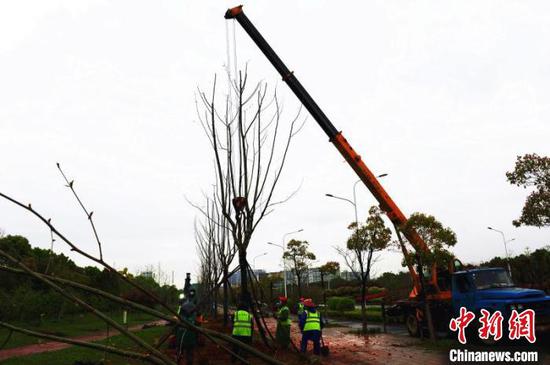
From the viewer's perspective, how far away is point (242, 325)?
8.67 m

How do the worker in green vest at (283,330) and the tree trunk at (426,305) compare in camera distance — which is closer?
the worker in green vest at (283,330)

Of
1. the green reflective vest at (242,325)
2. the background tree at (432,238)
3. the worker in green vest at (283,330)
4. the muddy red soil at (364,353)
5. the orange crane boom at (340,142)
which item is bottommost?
the muddy red soil at (364,353)

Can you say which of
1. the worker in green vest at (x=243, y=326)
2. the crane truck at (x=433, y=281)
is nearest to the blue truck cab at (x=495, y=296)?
the crane truck at (x=433, y=281)

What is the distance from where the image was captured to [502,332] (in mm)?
11188

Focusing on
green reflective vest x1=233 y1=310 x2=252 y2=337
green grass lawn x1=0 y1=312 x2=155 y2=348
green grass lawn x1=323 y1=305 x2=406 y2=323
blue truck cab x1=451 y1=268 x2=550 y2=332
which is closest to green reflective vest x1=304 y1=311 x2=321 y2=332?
green reflective vest x1=233 y1=310 x2=252 y2=337

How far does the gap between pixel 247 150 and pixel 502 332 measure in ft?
30.1

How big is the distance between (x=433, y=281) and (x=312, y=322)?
6.05 meters

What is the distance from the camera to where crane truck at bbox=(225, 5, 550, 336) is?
35.8 feet

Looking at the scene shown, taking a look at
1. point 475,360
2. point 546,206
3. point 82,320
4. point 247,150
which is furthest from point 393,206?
point 82,320

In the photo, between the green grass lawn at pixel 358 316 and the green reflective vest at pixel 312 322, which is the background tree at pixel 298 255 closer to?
the green grass lawn at pixel 358 316

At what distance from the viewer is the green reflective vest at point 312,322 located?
407 inches

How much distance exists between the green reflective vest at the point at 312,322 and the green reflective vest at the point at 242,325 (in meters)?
2.15

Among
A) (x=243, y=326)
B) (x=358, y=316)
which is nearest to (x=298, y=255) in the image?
(x=358, y=316)

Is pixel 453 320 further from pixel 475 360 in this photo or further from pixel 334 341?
pixel 334 341
